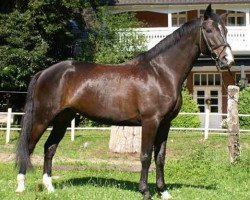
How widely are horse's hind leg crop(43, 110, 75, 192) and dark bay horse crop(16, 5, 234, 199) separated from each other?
2 cm

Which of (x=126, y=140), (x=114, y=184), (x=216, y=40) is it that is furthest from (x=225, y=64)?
(x=126, y=140)

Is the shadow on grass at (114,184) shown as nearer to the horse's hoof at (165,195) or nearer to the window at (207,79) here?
the horse's hoof at (165,195)

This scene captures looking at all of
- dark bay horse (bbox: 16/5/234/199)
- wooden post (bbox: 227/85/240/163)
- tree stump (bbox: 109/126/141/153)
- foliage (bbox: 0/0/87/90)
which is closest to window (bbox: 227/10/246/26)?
foliage (bbox: 0/0/87/90)

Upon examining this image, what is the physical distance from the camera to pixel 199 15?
27.2 metres

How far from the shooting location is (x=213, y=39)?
22.6 ft

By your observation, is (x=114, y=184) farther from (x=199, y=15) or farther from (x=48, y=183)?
(x=199, y=15)

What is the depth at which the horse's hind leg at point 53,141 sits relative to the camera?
25.1ft

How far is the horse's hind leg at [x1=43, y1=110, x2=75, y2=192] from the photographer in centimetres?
764

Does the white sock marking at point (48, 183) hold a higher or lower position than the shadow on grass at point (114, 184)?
higher

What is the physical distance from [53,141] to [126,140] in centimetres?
553

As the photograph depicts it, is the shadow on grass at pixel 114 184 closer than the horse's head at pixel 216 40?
No

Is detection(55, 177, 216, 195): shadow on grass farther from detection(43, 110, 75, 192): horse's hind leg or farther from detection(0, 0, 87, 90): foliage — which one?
detection(0, 0, 87, 90): foliage

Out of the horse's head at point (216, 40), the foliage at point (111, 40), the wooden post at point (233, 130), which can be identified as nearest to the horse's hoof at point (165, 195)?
the horse's head at point (216, 40)

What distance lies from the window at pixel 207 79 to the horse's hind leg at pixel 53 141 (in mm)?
22001
